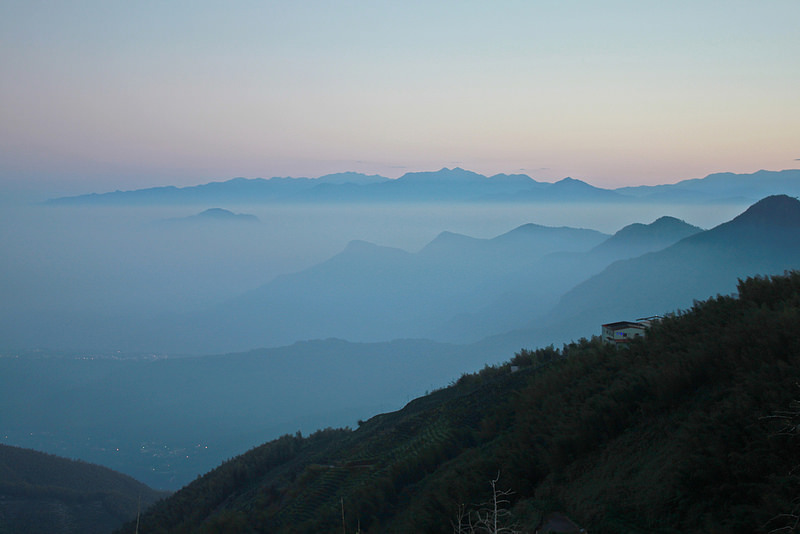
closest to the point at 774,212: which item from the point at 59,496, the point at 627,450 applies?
the point at 627,450

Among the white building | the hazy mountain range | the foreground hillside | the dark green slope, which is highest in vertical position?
the foreground hillside

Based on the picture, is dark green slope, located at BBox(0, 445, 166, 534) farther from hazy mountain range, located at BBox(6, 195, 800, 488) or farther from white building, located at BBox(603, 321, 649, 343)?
hazy mountain range, located at BBox(6, 195, 800, 488)

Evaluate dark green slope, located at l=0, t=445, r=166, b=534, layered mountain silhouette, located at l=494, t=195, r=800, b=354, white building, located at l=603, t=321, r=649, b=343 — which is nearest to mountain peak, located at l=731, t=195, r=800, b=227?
layered mountain silhouette, located at l=494, t=195, r=800, b=354

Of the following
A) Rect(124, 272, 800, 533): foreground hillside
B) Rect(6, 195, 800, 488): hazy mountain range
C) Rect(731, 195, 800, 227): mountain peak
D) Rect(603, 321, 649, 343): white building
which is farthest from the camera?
Rect(731, 195, 800, 227): mountain peak

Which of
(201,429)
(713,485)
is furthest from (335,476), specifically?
(201,429)

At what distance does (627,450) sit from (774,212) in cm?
13703

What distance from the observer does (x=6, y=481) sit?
38.8 m

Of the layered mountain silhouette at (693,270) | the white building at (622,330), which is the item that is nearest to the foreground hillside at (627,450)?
the white building at (622,330)

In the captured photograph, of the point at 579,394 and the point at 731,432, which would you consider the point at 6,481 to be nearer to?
the point at 579,394

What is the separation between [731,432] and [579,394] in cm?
364

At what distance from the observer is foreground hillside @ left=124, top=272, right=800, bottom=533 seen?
518cm

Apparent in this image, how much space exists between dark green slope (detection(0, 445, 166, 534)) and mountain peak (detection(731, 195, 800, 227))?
13017 centimetres

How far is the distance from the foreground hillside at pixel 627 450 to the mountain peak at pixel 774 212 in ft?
426

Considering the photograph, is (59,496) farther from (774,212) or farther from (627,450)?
(774,212)
